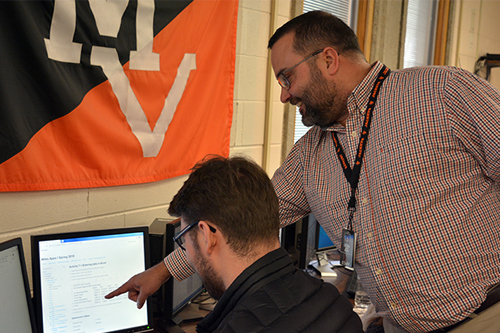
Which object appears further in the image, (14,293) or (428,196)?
(428,196)

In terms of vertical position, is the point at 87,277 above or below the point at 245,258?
below

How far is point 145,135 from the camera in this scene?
76.9 inches

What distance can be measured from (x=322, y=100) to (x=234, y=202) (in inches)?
25.6

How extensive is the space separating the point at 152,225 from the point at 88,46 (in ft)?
2.66

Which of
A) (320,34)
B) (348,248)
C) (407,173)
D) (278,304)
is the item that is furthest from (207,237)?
(320,34)

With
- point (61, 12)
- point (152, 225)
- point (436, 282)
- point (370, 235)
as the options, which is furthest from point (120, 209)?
point (436, 282)

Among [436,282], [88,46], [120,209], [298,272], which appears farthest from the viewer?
[120,209]

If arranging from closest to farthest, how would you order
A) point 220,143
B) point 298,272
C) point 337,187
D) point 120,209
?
point 298,272
point 337,187
point 120,209
point 220,143

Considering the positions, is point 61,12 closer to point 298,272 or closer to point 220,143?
point 220,143

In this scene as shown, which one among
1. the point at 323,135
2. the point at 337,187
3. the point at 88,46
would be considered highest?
the point at 88,46

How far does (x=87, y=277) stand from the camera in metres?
1.53

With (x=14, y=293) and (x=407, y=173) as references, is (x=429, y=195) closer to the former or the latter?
(x=407, y=173)

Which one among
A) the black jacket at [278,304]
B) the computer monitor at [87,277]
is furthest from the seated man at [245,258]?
the computer monitor at [87,277]

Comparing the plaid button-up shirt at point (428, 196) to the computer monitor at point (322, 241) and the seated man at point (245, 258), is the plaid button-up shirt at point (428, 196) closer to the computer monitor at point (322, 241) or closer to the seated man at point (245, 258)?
the seated man at point (245, 258)
